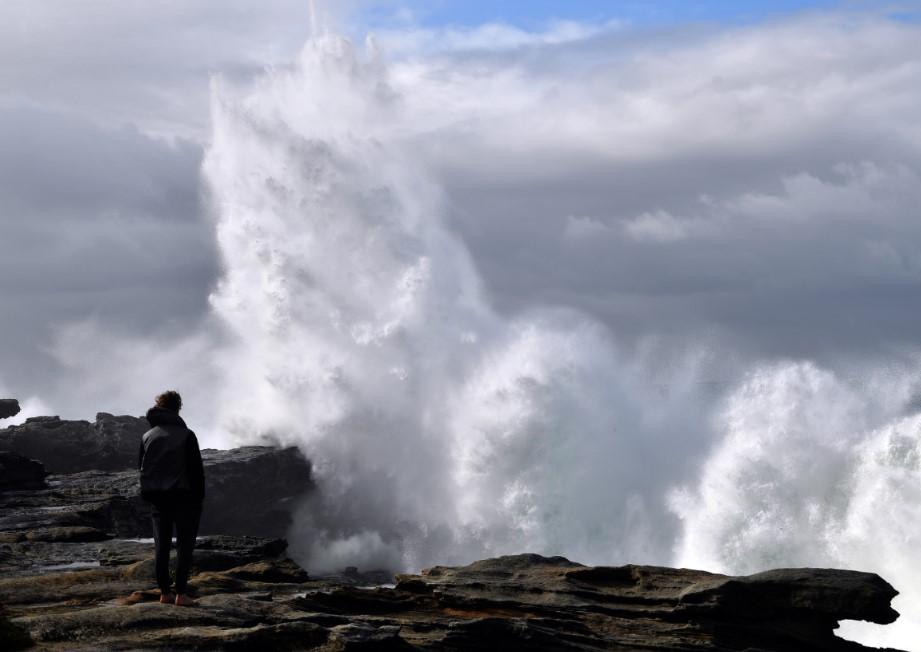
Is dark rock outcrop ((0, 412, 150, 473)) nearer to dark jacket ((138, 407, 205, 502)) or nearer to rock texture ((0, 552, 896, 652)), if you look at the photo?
rock texture ((0, 552, 896, 652))

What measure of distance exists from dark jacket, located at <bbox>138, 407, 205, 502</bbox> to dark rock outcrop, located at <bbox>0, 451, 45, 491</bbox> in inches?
636

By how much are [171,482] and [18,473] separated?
16903 millimetres

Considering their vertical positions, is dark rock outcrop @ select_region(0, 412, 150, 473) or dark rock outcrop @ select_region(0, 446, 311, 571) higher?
dark rock outcrop @ select_region(0, 412, 150, 473)

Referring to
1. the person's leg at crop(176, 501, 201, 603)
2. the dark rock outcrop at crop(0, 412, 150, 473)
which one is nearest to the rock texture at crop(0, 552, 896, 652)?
the person's leg at crop(176, 501, 201, 603)

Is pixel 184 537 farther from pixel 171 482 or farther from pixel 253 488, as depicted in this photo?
pixel 253 488

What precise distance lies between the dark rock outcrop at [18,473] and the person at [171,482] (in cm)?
1597

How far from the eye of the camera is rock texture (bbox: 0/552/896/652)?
430 inches

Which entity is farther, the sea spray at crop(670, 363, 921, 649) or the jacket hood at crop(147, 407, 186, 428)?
the sea spray at crop(670, 363, 921, 649)

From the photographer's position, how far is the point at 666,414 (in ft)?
127

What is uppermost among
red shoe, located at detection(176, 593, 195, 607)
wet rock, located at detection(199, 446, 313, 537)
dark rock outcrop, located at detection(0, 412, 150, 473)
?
dark rock outcrop, located at detection(0, 412, 150, 473)

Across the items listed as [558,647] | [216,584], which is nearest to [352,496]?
[216,584]

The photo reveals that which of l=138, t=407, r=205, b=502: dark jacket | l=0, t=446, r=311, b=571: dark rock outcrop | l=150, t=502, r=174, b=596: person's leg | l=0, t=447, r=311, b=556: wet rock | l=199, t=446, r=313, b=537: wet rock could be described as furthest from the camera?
l=199, t=446, r=313, b=537: wet rock

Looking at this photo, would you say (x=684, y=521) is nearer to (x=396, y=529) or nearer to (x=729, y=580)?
(x=396, y=529)

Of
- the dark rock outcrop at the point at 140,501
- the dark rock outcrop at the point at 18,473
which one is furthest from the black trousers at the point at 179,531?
the dark rock outcrop at the point at 18,473
